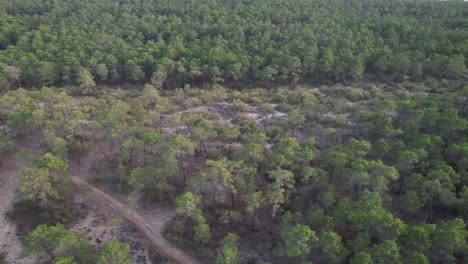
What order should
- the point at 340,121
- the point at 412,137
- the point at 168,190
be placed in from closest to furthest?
1. the point at 168,190
2. the point at 412,137
3. the point at 340,121

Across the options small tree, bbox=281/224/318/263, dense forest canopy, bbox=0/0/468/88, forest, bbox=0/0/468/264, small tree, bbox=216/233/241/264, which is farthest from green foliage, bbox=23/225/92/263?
dense forest canopy, bbox=0/0/468/88

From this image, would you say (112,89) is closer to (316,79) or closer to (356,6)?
(316,79)

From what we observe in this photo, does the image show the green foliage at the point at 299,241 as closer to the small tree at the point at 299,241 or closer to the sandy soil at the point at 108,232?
the small tree at the point at 299,241

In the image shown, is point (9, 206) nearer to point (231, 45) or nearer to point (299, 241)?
point (299, 241)

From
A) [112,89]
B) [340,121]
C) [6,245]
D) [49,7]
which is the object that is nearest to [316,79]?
[340,121]

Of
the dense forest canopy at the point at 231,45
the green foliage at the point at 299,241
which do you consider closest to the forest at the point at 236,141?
the green foliage at the point at 299,241

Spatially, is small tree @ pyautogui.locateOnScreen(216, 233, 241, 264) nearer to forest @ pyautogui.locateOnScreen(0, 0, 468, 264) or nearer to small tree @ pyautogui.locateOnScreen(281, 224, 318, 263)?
forest @ pyautogui.locateOnScreen(0, 0, 468, 264)
